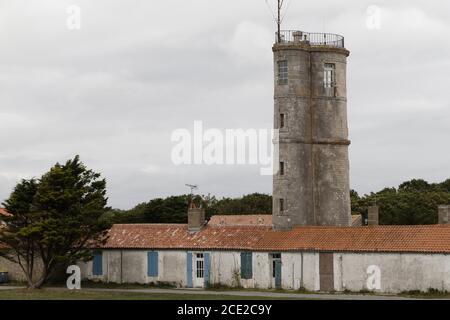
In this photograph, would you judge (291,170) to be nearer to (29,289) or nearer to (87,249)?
(87,249)

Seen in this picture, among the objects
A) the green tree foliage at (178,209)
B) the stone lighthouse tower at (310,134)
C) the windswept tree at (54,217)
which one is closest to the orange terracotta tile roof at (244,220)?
the green tree foliage at (178,209)

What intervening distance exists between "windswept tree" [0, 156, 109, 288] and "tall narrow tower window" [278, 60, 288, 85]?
38.4 ft

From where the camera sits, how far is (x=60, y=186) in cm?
5328

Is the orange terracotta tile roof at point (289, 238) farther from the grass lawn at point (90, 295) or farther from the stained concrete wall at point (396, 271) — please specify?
the grass lawn at point (90, 295)

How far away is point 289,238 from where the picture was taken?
54.8m

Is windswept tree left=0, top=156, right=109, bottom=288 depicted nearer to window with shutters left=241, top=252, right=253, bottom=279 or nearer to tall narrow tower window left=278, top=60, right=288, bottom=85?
window with shutters left=241, top=252, right=253, bottom=279

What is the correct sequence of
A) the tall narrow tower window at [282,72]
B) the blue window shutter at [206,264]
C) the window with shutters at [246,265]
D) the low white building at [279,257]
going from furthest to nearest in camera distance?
the tall narrow tower window at [282,72], the blue window shutter at [206,264], the window with shutters at [246,265], the low white building at [279,257]

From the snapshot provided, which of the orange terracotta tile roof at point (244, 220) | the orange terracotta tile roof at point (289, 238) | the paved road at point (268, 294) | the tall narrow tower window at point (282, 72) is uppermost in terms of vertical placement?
the tall narrow tower window at point (282, 72)

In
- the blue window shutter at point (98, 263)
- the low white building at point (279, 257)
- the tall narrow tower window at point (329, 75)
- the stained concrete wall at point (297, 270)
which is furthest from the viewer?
the tall narrow tower window at point (329, 75)

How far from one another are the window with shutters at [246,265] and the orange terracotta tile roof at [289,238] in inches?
16.2

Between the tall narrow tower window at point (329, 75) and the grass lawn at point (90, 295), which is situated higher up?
the tall narrow tower window at point (329, 75)

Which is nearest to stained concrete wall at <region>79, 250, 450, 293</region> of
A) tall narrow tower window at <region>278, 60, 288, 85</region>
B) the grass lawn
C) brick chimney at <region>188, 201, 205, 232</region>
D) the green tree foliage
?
brick chimney at <region>188, 201, 205, 232</region>

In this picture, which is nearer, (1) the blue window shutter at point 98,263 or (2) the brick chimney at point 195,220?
(2) the brick chimney at point 195,220

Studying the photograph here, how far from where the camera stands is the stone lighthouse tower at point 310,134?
190 feet
